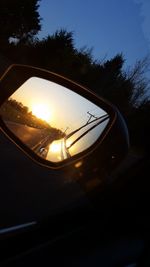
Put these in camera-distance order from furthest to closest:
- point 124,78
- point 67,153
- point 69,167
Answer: point 124,78
point 67,153
point 69,167

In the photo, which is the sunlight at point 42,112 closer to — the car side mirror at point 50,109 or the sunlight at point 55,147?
the car side mirror at point 50,109

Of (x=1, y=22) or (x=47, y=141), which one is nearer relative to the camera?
(x=47, y=141)

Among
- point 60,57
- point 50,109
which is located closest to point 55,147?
point 50,109

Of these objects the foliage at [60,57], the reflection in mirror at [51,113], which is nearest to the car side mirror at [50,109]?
the reflection in mirror at [51,113]

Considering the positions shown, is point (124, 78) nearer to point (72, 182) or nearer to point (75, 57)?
point (75, 57)

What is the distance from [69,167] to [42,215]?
460 mm

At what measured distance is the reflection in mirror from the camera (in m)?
2.20

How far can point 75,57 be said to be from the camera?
6175 centimetres

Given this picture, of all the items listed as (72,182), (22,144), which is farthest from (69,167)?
(72,182)

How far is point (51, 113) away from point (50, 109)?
44 mm

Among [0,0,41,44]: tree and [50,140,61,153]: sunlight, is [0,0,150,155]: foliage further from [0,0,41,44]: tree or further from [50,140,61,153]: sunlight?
[50,140,61,153]: sunlight

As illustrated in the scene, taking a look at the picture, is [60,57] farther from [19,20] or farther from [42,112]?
[42,112]

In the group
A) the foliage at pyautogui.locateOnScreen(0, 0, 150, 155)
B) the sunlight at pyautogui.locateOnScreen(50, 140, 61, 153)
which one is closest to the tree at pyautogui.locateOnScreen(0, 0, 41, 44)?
the foliage at pyautogui.locateOnScreen(0, 0, 150, 155)

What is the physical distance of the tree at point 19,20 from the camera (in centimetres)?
5966
